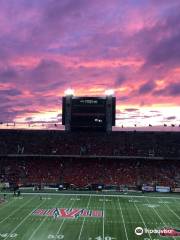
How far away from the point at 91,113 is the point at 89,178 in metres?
8.33

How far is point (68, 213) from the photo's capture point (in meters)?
39.3

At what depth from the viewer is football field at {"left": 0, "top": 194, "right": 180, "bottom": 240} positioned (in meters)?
31.5

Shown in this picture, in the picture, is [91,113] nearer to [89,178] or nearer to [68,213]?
[89,178]

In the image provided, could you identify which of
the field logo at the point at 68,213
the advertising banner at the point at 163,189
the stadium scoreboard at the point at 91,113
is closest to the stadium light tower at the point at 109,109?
the stadium scoreboard at the point at 91,113

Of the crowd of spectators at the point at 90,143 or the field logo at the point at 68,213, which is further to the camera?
the crowd of spectators at the point at 90,143

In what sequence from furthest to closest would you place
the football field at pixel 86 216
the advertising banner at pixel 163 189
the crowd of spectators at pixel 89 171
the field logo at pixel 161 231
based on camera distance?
the crowd of spectators at pixel 89 171
the advertising banner at pixel 163 189
the field logo at pixel 161 231
the football field at pixel 86 216

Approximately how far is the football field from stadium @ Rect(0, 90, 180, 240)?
7 centimetres

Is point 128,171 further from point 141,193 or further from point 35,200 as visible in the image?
point 35,200

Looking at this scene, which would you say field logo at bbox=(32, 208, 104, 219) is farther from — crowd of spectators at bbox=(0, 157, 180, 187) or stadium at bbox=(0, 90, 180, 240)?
crowd of spectators at bbox=(0, 157, 180, 187)

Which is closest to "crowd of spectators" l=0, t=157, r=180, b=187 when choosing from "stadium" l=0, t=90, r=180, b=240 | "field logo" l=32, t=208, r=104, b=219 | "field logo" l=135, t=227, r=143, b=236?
"stadium" l=0, t=90, r=180, b=240

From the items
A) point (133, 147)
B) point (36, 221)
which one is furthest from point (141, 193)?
point (36, 221)

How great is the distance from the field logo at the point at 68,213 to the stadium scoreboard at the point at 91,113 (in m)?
23.0

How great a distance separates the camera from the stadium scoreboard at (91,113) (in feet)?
207

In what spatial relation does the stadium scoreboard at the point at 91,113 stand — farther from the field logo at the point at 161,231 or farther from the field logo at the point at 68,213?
the field logo at the point at 161,231
